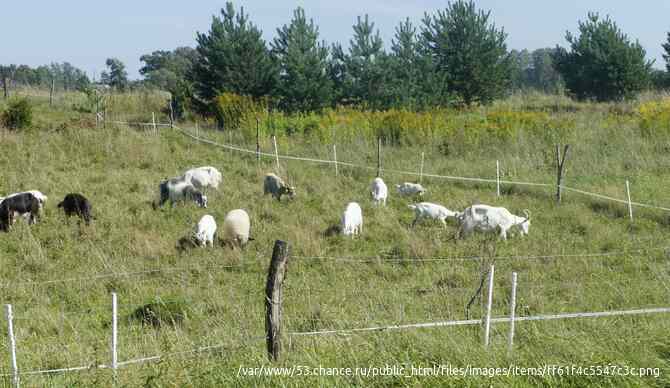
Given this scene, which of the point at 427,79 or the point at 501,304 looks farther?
the point at 427,79

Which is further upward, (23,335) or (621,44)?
(621,44)

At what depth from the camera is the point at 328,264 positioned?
10.2m

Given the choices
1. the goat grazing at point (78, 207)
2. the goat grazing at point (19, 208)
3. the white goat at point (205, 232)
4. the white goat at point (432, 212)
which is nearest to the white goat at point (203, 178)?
the goat grazing at point (78, 207)

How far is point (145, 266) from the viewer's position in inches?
407

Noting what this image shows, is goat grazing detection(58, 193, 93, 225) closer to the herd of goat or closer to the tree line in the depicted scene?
the herd of goat

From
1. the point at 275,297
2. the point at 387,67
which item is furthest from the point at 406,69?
the point at 275,297

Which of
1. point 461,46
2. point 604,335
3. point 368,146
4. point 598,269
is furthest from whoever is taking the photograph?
point 461,46

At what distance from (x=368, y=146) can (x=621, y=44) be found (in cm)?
1805

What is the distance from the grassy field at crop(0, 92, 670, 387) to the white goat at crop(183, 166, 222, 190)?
1.35ft

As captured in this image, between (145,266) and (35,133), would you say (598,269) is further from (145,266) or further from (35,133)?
(35,133)

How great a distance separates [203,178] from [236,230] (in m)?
4.24

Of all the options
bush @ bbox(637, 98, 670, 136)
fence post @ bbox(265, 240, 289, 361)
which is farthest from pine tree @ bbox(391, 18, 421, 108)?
fence post @ bbox(265, 240, 289, 361)

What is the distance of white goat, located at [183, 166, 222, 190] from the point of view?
1536 centimetres

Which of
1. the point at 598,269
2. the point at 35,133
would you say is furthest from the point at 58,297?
the point at 35,133
